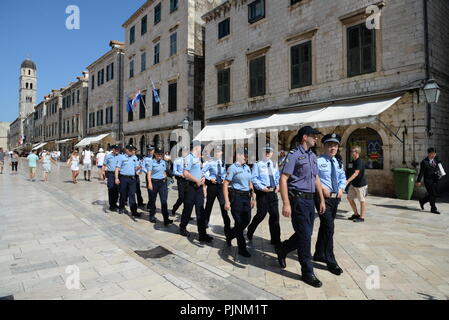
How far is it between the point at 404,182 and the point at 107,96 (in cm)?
2857

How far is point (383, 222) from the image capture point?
6777mm

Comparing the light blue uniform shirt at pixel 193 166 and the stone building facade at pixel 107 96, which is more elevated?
the stone building facade at pixel 107 96

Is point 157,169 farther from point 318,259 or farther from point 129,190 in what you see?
point 318,259

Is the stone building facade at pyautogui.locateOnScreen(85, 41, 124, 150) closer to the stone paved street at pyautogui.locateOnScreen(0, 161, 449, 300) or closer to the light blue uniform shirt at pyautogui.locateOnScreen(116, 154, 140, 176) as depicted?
the light blue uniform shirt at pyautogui.locateOnScreen(116, 154, 140, 176)

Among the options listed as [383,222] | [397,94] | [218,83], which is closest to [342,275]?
[383,222]

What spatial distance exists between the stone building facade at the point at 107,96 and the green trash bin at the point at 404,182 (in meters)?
24.6

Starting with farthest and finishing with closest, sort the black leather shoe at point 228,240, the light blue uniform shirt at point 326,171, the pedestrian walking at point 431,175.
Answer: the pedestrian walking at point 431,175
the black leather shoe at point 228,240
the light blue uniform shirt at point 326,171

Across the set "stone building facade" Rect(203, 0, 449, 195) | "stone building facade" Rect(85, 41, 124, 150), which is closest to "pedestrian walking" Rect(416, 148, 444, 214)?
"stone building facade" Rect(203, 0, 449, 195)

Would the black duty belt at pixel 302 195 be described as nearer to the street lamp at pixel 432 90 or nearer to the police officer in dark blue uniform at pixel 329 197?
the police officer in dark blue uniform at pixel 329 197

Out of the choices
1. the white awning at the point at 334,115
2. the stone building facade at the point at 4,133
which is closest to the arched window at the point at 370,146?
the white awning at the point at 334,115

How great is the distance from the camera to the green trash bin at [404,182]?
9.53m

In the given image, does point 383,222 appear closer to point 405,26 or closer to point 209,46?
point 405,26

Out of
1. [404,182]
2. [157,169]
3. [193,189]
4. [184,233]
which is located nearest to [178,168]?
[157,169]

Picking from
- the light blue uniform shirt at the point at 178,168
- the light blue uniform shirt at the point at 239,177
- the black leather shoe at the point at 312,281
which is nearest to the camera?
the black leather shoe at the point at 312,281
